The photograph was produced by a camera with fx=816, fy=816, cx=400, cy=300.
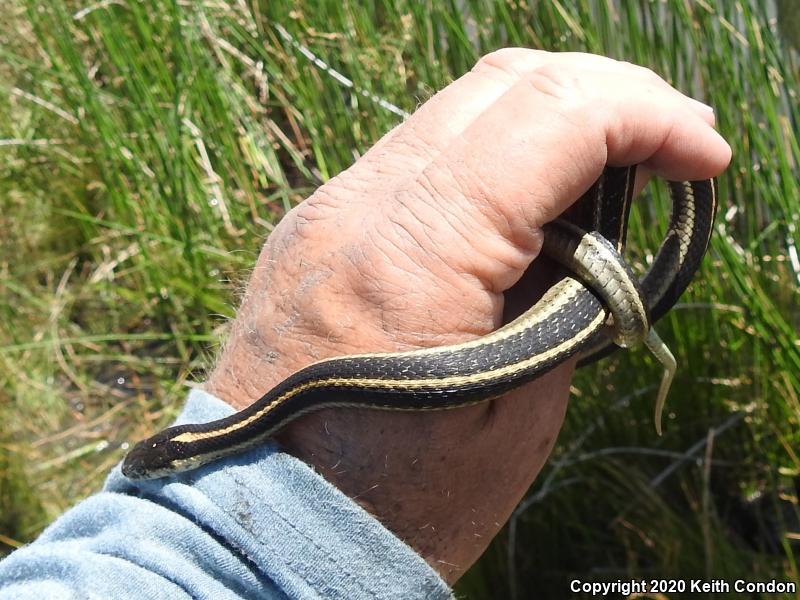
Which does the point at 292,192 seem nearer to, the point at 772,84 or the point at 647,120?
the point at 772,84

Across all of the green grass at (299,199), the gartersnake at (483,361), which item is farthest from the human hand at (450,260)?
the green grass at (299,199)

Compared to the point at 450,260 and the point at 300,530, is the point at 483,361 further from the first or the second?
the point at 300,530

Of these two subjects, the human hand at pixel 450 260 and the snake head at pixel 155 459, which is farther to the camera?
the snake head at pixel 155 459

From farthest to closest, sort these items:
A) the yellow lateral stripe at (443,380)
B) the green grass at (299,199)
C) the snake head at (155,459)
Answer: the green grass at (299,199), the snake head at (155,459), the yellow lateral stripe at (443,380)

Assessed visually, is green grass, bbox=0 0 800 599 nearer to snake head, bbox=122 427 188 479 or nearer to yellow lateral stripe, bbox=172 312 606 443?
yellow lateral stripe, bbox=172 312 606 443

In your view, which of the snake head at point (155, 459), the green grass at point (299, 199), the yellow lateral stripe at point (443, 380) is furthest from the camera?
the green grass at point (299, 199)

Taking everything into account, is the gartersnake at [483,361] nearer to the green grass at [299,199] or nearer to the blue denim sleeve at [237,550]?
the blue denim sleeve at [237,550]

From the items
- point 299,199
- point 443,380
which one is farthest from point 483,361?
point 299,199

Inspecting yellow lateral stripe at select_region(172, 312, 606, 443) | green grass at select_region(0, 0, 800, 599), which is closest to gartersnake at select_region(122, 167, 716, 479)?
yellow lateral stripe at select_region(172, 312, 606, 443)
